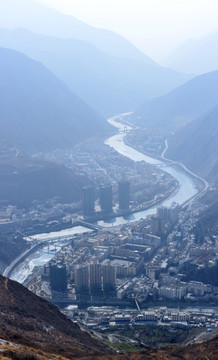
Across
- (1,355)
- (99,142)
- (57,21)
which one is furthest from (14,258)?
(57,21)

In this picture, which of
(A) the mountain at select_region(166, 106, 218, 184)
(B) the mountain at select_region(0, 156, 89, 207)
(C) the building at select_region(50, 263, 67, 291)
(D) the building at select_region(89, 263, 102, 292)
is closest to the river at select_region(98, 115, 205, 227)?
(A) the mountain at select_region(166, 106, 218, 184)

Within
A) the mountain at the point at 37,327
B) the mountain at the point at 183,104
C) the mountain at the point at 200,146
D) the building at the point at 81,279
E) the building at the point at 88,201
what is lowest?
the building at the point at 81,279

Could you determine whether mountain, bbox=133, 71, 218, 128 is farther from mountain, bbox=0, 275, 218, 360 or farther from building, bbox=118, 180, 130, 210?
mountain, bbox=0, 275, 218, 360

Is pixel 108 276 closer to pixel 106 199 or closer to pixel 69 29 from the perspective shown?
pixel 106 199

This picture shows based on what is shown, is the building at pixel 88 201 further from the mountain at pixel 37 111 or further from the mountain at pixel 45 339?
the mountain at pixel 45 339

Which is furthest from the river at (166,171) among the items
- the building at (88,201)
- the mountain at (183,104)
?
the mountain at (183,104)

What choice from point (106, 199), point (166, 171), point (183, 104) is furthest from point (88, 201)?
point (183, 104)

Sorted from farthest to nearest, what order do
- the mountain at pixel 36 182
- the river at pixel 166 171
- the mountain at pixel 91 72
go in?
the mountain at pixel 91 72, the mountain at pixel 36 182, the river at pixel 166 171

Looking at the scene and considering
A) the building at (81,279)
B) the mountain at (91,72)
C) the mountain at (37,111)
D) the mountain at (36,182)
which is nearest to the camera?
Result: the building at (81,279)
